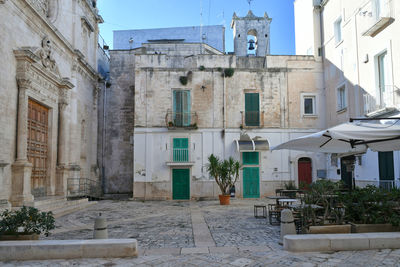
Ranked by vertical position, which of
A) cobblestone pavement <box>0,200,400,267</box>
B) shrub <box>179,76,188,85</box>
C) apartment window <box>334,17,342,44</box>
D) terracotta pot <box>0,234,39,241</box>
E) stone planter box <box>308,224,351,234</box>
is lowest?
cobblestone pavement <box>0,200,400,267</box>

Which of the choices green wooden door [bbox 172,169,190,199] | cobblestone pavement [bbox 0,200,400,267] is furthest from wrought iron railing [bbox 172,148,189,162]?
cobblestone pavement [bbox 0,200,400,267]

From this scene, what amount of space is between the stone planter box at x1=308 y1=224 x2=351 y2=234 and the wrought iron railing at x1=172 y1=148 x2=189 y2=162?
41.6ft

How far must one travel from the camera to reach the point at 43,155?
14922mm

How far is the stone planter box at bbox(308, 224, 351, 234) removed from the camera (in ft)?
21.7

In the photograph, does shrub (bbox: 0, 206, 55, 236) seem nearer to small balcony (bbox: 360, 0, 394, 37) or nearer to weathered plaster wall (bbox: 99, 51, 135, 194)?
small balcony (bbox: 360, 0, 394, 37)

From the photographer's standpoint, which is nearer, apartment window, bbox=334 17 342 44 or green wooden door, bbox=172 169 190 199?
apartment window, bbox=334 17 342 44

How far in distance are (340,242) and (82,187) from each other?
14661 mm

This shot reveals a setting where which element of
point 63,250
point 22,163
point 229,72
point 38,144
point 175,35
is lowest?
point 63,250

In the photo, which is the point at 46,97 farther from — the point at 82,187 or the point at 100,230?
the point at 100,230

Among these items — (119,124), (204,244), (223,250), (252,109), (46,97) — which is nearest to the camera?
(223,250)

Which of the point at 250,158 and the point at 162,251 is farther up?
the point at 250,158

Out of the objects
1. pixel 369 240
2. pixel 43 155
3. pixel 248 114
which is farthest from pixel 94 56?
pixel 369 240

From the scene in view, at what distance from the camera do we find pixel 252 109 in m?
19.6

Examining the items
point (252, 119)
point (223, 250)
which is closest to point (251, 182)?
point (252, 119)
